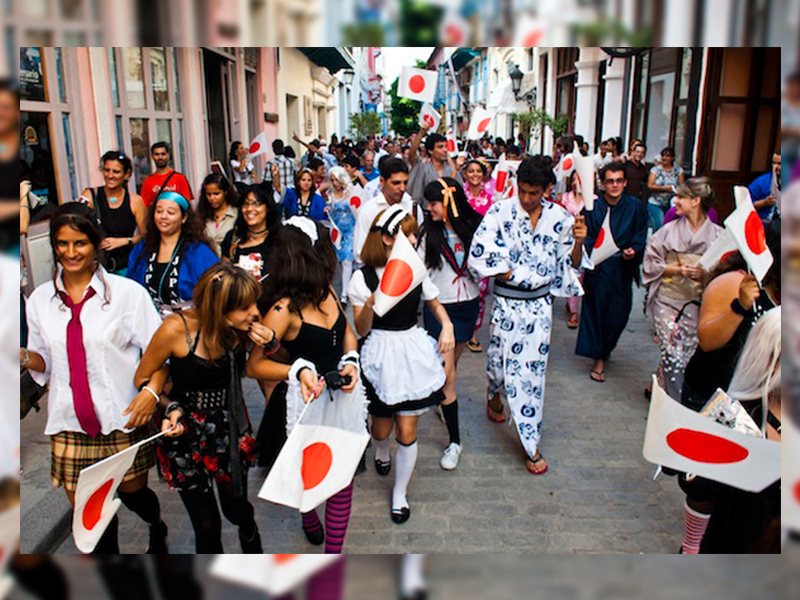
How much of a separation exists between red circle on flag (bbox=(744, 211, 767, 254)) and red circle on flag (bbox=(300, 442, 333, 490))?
1.46m

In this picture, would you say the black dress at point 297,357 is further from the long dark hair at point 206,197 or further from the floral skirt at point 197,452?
the long dark hair at point 206,197

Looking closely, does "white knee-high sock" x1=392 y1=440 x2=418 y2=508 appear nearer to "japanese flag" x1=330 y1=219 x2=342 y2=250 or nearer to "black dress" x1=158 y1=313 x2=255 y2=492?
"black dress" x1=158 y1=313 x2=255 y2=492

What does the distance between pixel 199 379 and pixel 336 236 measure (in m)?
4.77

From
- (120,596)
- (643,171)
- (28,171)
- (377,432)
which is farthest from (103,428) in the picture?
(643,171)

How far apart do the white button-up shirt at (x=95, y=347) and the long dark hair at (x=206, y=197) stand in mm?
2164

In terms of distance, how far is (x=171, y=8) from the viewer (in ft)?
3.28

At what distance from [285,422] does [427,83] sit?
6.89 metres

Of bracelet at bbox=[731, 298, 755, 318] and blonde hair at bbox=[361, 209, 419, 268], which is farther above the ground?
blonde hair at bbox=[361, 209, 419, 268]

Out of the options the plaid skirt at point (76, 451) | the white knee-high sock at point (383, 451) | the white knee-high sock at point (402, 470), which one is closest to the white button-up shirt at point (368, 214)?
the white knee-high sock at point (383, 451)

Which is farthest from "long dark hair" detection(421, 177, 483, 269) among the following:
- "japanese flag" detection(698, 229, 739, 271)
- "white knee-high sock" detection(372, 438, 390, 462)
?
"japanese flag" detection(698, 229, 739, 271)

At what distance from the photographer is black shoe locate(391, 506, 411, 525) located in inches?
144

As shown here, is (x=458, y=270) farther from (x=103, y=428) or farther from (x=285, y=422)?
(x=103, y=428)

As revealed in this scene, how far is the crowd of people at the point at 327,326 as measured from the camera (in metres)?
2.72

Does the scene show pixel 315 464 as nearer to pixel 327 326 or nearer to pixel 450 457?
pixel 327 326
